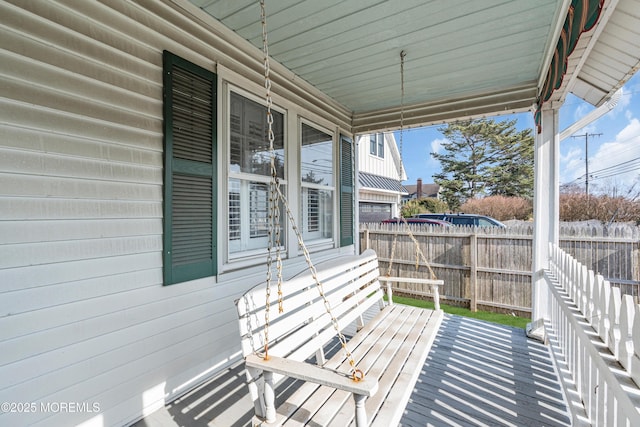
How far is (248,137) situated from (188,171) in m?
0.82

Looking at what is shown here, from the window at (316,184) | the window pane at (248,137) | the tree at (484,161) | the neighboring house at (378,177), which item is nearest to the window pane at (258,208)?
the window pane at (248,137)

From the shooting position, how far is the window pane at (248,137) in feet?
8.79

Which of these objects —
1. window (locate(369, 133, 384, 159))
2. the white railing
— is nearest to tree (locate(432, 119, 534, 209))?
window (locate(369, 133, 384, 159))

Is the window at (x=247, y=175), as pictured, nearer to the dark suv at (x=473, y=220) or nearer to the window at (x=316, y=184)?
the window at (x=316, y=184)

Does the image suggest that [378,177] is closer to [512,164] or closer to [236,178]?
[236,178]

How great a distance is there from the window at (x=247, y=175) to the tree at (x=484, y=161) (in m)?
16.6

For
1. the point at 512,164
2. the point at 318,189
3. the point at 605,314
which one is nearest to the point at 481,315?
the point at 318,189

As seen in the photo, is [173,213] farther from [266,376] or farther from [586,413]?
[586,413]

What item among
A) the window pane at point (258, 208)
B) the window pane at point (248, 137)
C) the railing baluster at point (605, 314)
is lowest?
the railing baluster at point (605, 314)

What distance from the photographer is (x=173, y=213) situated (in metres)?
2.10

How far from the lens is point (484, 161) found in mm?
17984

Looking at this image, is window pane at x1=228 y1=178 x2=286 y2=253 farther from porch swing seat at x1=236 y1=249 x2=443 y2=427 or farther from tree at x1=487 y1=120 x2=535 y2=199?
tree at x1=487 y1=120 x2=535 y2=199

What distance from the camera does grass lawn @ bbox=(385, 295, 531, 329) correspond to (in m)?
4.25

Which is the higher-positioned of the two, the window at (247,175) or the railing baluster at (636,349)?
the window at (247,175)
